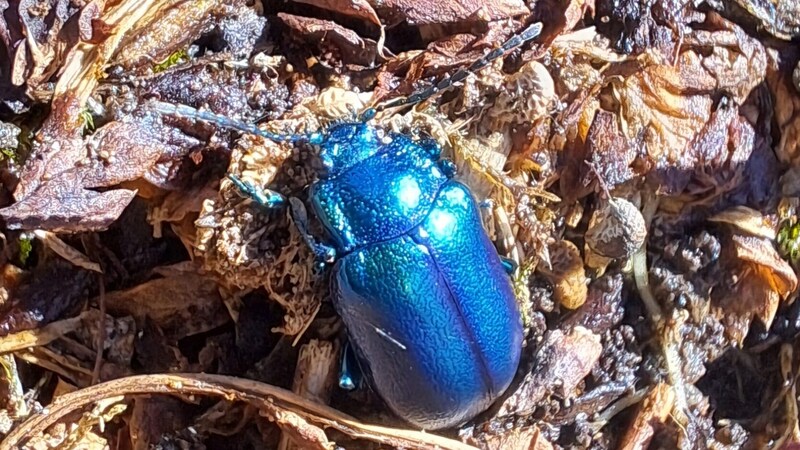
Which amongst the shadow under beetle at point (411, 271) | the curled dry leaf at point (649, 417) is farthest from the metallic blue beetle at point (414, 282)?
the curled dry leaf at point (649, 417)

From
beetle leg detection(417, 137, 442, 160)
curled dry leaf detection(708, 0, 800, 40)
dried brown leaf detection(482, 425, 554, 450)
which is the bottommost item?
dried brown leaf detection(482, 425, 554, 450)

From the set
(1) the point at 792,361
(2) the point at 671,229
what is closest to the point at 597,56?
(2) the point at 671,229

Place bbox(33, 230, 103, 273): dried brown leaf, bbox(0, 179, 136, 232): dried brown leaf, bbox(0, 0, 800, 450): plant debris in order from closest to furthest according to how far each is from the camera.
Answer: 1. bbox(0, 179, 136, 232): dried brown leaf
2. bbox(0, 0, 800, 450): plant debris
3. bbox(33, 230, 103, 273): dried brown leaf

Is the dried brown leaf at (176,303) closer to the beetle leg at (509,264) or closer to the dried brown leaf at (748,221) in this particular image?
the beetle leg at (509,264)

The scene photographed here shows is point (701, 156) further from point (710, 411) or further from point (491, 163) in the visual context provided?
point (710, 411)

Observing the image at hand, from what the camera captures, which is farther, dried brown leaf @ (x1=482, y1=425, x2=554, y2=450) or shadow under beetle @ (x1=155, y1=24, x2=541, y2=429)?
dried brown leaf @ (x1=482, y1=425, x2=554, y2=450)

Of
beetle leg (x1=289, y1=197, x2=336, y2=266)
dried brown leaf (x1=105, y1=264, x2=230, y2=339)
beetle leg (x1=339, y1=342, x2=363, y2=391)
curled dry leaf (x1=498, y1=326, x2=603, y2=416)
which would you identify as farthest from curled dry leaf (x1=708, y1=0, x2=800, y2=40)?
dried brown leaf (x1=105, y1=264, x2=230, y2=339)

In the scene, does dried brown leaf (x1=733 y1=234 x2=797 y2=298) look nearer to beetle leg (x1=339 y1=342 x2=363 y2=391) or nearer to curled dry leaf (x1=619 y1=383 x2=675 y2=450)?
curled dry leaf (x1=619 y1=383 x2=675 y2=450)

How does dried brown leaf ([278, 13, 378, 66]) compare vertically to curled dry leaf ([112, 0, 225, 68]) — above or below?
below
